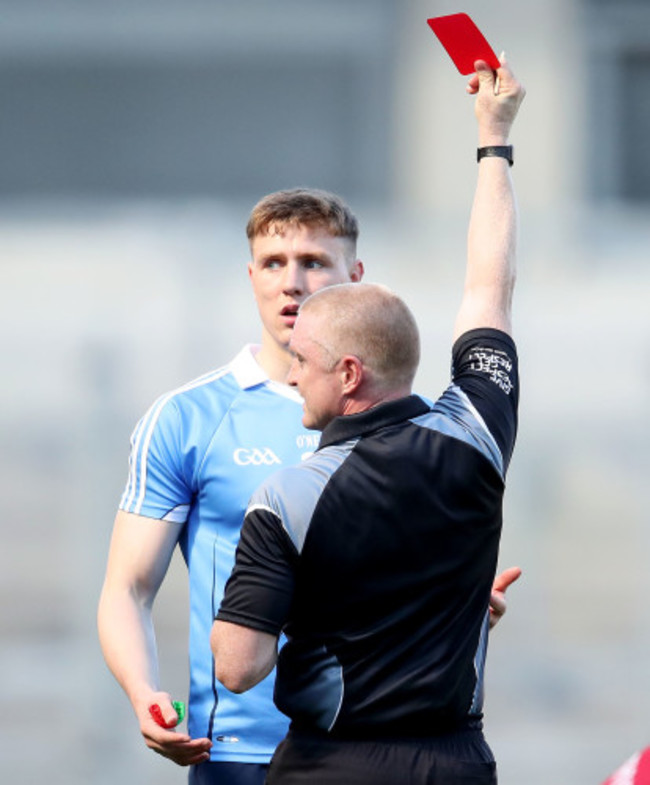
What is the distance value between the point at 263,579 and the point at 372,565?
186mm

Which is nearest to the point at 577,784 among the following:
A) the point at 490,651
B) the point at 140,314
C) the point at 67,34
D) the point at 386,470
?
the point at 490,651

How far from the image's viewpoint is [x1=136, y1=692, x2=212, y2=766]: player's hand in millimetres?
2727

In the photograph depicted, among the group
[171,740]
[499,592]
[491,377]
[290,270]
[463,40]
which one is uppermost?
[463,40]

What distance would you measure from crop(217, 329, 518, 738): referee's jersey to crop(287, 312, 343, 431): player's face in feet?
0.16

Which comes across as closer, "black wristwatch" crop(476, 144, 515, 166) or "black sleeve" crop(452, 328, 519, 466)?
"black sleeve" crop(452, 328, 519, 466)

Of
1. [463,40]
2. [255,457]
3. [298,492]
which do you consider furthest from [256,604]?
[463,40]

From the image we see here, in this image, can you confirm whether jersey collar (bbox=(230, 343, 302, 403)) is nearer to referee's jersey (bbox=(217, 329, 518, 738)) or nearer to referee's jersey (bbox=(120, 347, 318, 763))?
referee's jersey (bbox=(120, 347, 318, 763))

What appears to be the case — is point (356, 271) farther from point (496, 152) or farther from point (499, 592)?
point (499, 592)

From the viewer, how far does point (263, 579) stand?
2408 millimetres

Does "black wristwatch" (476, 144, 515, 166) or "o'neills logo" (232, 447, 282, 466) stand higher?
"black wristwatch" (476, 144, 515, 166)

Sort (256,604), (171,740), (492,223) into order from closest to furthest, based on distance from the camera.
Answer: (256,604), (171,740), (492,223)

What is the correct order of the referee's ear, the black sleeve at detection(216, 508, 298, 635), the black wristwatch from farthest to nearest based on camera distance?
the black wristwatch < the referee's ear < the black sleeve at detection(216, 508, 298, 635)

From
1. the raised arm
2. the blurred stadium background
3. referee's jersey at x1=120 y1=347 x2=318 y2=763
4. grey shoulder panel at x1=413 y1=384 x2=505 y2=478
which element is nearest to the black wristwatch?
the raised arm

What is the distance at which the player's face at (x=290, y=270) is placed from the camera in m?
3.17
